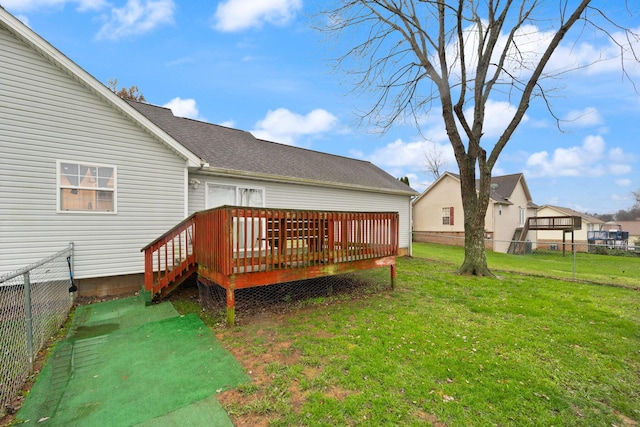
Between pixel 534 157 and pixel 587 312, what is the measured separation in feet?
72.0

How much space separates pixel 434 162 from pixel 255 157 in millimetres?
29074

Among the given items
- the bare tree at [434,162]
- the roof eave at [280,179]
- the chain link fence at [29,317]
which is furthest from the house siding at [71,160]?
the bare tree at [434,162]

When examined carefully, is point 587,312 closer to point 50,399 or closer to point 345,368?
point 345,368

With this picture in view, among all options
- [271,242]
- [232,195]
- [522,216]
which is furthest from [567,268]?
[232,195]

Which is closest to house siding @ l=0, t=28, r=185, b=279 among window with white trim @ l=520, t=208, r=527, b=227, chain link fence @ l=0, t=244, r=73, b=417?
chain link fence @ l=0, t=244, r=73, b=417

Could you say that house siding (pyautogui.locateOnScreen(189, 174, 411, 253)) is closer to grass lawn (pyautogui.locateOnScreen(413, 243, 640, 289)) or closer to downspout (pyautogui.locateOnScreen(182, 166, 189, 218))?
downspout (pyautogui.locateOnScreen(182, 166, 189, 218))

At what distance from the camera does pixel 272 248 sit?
16.4 feet

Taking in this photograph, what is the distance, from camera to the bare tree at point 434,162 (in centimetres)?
3294

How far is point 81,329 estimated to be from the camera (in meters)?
4.75

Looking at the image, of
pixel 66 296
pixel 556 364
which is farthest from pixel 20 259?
pixel 556 364

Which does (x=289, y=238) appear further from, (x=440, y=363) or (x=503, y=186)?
(x=503, y=186)

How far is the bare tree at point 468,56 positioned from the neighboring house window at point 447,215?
12.8m

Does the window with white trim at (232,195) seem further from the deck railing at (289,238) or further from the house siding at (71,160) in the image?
the deck railing at (289,238)

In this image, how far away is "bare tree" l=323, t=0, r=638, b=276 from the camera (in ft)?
27.3
